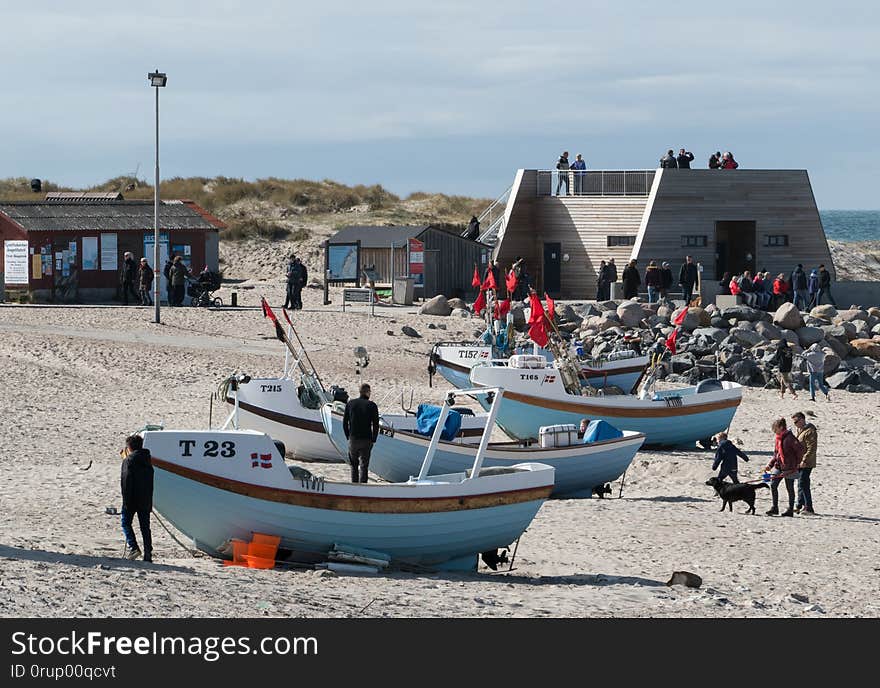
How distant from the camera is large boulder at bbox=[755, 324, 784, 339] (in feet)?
→ 141

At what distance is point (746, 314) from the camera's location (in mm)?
45062

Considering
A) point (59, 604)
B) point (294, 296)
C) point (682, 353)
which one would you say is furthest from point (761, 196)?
point (59, 604)

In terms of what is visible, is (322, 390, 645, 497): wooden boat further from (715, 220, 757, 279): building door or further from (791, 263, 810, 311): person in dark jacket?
(715, 220, 757, 279): building door

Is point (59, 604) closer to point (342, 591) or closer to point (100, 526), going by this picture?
point (342, 591)

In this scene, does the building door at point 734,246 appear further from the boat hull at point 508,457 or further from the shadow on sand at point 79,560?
the shadow on sand at point 79,560

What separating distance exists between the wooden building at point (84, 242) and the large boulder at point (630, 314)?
12.6 m

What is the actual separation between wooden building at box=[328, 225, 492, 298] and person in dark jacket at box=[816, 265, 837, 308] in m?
11.5

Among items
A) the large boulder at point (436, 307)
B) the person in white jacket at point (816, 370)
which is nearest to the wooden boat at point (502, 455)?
the person in white jacket at point (816, 370)

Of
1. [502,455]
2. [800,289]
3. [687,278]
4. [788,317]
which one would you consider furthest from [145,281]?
[502,455]

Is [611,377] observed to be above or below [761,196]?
below

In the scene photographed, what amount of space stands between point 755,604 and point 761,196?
3764 cm

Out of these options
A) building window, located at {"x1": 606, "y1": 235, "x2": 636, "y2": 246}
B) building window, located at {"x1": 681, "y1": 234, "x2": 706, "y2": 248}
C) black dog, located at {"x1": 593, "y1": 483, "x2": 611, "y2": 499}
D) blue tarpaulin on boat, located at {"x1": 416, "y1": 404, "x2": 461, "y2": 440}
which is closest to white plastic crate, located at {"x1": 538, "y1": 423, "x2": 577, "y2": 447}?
black dog, located at {"x1": 593, "y1": 483, "x2": 611, "y2": 499}

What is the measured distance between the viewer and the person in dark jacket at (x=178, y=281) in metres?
41.6

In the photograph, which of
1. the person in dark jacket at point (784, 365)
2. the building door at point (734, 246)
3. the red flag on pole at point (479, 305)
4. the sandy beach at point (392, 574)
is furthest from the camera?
the building door at point (734, 246)
